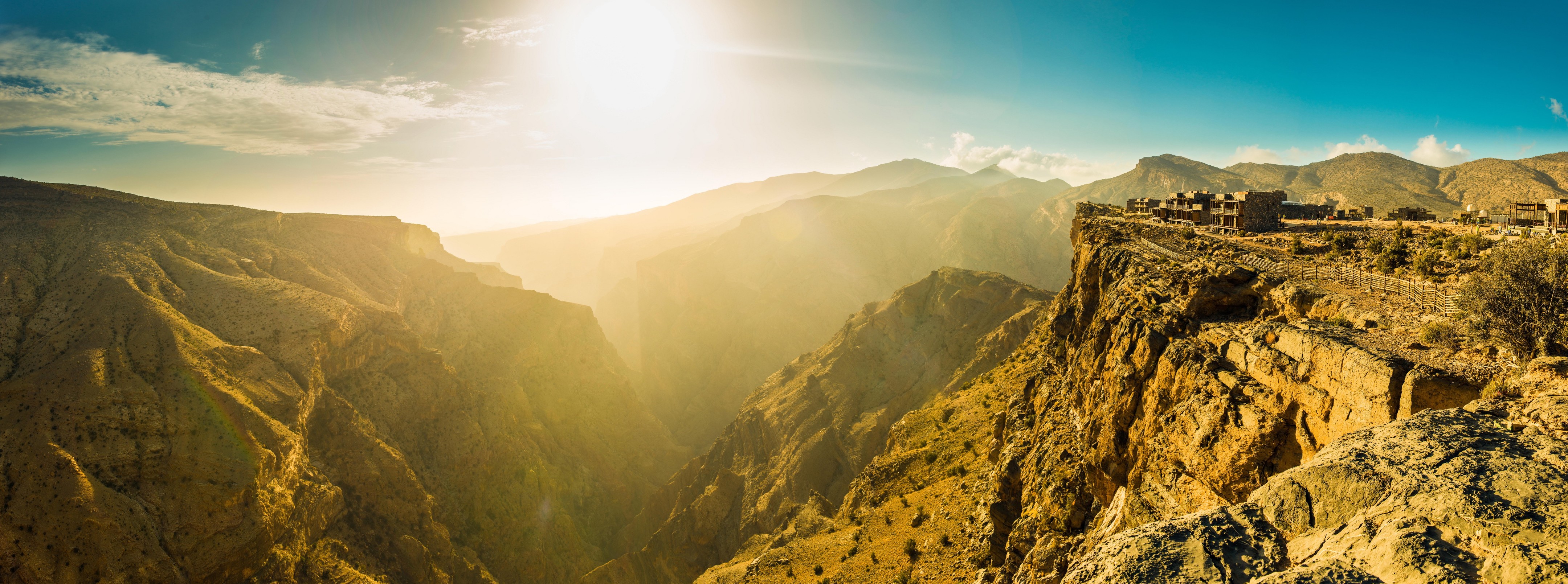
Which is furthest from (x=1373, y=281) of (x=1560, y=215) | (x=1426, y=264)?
(x=1560, y=215)

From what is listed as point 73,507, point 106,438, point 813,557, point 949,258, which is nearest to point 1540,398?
point 813,557

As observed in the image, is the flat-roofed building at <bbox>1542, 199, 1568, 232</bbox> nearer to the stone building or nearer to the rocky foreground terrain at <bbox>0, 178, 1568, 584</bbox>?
the stone building

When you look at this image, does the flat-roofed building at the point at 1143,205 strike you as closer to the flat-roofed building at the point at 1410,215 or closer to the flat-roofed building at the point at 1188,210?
the flat-roofed building at the point at 1188,210

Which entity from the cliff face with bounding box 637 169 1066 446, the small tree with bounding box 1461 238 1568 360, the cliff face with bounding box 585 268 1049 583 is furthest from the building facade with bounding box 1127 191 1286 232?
the cliff face with bounding box 637 169 1066 446

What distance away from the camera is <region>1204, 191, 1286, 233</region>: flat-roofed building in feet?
125

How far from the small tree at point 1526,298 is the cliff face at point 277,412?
51863 millimetres

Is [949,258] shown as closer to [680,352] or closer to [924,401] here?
[680,352]

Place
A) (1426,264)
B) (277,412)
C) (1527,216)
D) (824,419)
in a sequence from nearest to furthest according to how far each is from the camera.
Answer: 1. (1426,264)
2. (1527,216)
3. (277,412)
4. (824,419)

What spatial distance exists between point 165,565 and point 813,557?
34.7 metres

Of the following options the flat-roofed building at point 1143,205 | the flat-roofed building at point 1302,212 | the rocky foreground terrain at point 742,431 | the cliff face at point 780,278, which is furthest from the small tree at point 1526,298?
the cliff face at point 780,278

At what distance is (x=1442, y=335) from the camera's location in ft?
35.4

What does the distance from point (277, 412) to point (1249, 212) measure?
68.2m

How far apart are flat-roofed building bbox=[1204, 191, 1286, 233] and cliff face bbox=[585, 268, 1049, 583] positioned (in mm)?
16214

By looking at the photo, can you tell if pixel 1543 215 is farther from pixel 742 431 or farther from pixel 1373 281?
pixel 742 431
